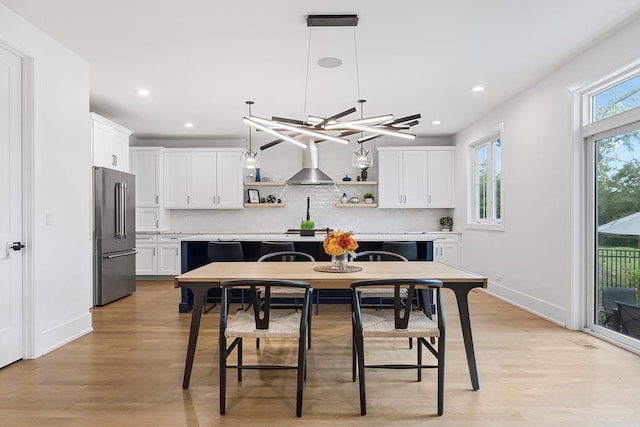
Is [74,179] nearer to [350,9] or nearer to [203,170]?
[350,9]

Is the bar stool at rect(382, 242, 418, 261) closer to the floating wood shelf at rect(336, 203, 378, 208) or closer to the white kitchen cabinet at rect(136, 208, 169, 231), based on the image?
the floating wood shelf at rect(336, 203, 378, 208)

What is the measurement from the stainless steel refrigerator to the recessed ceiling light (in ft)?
9.91

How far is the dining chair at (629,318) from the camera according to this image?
317cm

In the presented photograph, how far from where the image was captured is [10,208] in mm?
2910

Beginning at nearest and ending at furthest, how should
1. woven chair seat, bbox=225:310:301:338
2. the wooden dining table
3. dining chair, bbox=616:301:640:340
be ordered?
woven chair seat, bbox=225:310:301:338, the wooden dining table, dining chair, bbox=616:301:640:340

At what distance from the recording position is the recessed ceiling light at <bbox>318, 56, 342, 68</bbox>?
3.70 m

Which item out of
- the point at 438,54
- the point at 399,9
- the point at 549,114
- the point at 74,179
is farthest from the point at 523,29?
the point at 74,179

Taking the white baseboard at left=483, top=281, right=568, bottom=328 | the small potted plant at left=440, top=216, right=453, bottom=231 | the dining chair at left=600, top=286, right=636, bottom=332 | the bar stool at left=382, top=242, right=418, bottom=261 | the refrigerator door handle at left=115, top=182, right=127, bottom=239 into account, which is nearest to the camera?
the dining chair at left=600, top=286, right=636, bottom=332

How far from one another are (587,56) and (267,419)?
3921mm

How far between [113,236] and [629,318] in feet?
18.1

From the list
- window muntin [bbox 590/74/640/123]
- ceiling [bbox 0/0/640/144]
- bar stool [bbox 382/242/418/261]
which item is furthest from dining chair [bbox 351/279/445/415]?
window muntin [bbox 590/74/640/123]

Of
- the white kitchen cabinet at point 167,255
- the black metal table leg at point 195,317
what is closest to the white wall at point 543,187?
the black metal table leg at point 195,317

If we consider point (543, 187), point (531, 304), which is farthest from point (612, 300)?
point (543, 187)

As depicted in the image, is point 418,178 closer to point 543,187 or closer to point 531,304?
point 543,187
